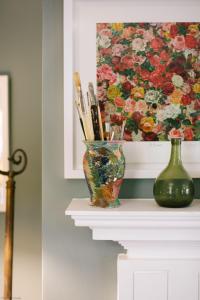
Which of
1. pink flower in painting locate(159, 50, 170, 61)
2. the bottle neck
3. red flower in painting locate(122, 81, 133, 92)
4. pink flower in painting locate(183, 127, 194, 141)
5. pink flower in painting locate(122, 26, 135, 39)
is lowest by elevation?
the bottle neck

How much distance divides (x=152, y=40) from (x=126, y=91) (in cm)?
20

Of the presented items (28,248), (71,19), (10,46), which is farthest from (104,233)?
(10,46)

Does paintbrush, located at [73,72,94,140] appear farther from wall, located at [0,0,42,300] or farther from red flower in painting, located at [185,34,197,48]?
wall, located at [0,0,42,300]

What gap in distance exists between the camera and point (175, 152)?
1456 millimetres

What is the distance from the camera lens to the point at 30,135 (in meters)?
2.48

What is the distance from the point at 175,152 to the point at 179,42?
0.39 metres

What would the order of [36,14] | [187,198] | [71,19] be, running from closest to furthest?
[187,198] < [71,19] < [36,14]

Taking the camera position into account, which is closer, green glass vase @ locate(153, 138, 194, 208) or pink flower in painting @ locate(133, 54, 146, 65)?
green glass vase @ locate(153, 138, 194, 208)

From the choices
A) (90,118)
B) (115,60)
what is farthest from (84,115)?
(115,60)

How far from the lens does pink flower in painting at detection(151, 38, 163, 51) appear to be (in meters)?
1.56

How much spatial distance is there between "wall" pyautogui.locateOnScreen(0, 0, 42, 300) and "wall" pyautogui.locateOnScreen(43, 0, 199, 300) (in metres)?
0.88

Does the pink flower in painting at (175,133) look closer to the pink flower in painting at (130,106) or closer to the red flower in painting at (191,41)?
the pink flower in painting at (130,106)

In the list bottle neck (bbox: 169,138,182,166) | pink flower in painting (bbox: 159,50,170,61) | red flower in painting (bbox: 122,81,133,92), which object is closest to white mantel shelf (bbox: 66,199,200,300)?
bottle neck (bbox: 169,138,182,166)

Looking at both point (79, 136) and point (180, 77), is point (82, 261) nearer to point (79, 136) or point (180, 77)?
point (79, 136)
